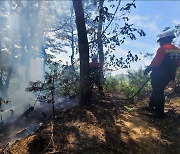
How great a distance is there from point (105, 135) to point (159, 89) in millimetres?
2734

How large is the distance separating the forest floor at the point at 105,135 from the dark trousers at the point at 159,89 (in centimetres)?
33

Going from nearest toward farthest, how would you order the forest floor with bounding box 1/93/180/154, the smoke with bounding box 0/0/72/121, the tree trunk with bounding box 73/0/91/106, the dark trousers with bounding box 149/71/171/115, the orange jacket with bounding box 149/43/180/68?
the forest floor with bounding box 1/93/180/154
the orange jacket with bounding box 149/43/180/68
the dark trousers with bounding box 149/71/171/115
the tree trunk with bounding box 73/0/91/106
the smoke with bounding box 0/0/72/121

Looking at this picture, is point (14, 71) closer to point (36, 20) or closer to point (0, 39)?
point (0, 39)

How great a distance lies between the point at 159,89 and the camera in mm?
7441

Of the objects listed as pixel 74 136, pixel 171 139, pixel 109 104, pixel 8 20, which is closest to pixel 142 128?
pixel 171 139

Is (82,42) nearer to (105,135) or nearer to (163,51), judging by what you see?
(163,51)

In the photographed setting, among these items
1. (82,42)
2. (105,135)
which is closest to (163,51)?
(82,42)

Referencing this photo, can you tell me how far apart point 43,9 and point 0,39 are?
5.78 m

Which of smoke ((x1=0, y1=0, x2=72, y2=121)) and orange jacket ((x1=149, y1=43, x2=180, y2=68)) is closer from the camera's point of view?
orange jacket ((x1=149, y1=43, x2=180, y2=68))

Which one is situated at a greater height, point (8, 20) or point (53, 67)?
point (8, 20)

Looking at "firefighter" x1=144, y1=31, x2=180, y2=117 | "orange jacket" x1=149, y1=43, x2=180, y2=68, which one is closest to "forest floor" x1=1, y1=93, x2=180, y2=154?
"firefighter" x1=144, y1=31, x2=180, y2=117

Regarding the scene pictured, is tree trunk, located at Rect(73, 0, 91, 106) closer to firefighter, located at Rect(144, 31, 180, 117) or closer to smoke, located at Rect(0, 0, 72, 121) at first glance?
firefighter, located at Rect(144, 31, 180, 117)

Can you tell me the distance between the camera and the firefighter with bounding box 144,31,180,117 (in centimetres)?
702

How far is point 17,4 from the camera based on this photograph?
25000 millimetres
